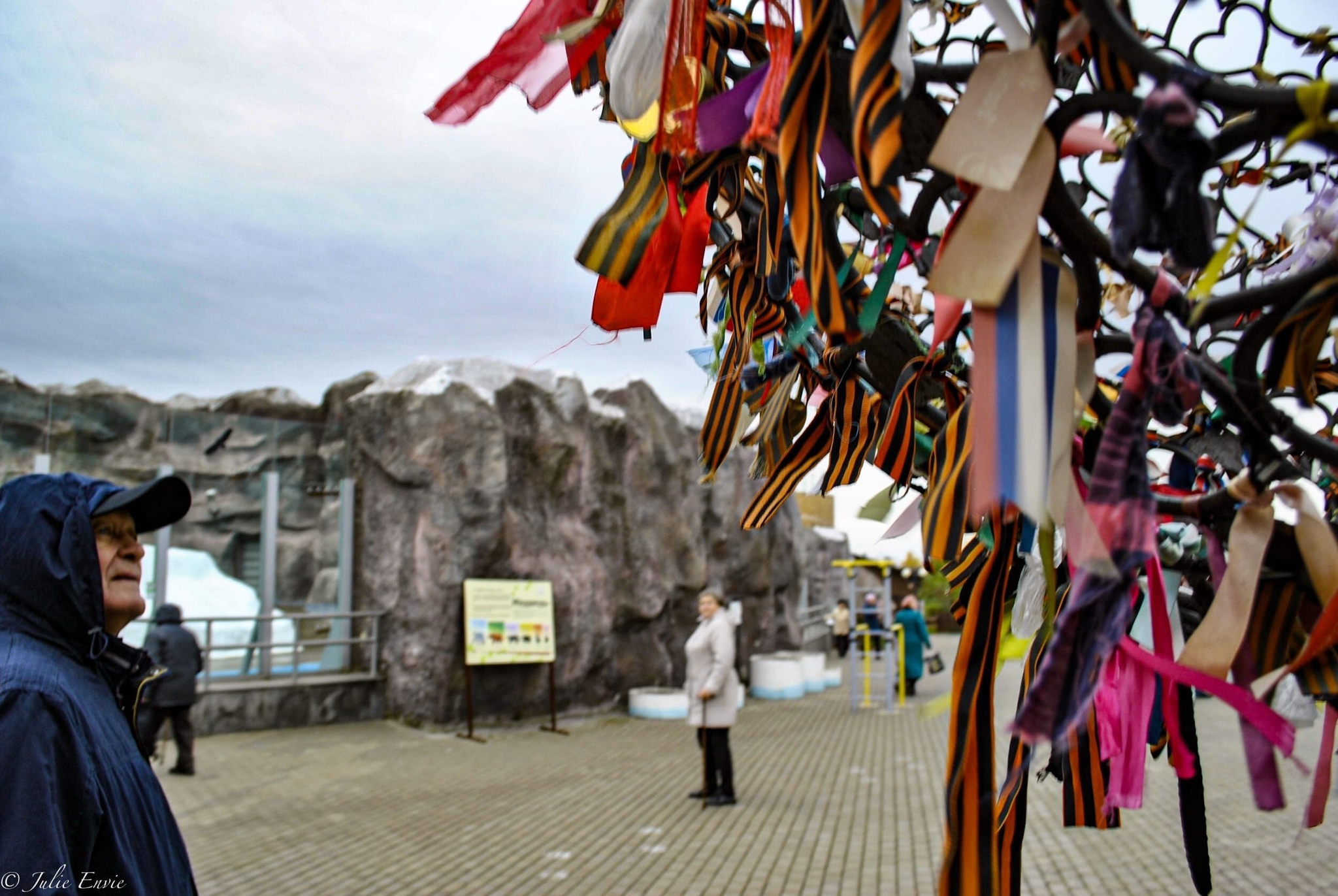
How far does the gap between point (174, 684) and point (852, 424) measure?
889 centimetres

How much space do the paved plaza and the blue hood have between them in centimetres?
451

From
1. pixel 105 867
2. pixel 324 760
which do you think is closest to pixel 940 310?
pixel 105 867

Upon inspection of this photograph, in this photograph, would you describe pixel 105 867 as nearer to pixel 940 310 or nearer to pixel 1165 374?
pixel 940 310

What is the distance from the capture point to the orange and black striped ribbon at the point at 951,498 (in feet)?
4.19

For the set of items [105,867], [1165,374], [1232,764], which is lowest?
[1232,764]

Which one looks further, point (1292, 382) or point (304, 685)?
point (304, 685)

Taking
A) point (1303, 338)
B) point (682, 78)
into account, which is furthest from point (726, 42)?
point (1303, 338)

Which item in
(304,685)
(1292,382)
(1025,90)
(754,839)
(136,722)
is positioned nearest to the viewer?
(1025,90)

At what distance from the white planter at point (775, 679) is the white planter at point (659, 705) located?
8.38 feet

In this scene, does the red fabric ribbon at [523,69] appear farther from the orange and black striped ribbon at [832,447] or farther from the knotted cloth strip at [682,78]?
the orange and black striped ribbon at [832,447]

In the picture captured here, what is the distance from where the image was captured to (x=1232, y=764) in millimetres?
10195

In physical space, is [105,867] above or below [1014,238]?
below

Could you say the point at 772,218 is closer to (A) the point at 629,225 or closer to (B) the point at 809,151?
(A) the point at 629,225

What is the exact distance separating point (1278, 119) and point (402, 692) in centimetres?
1255
